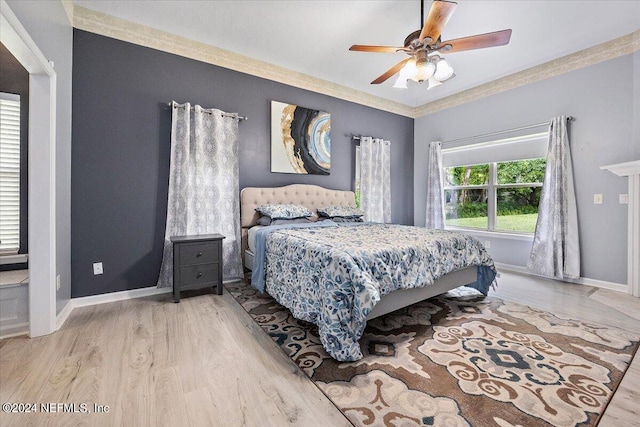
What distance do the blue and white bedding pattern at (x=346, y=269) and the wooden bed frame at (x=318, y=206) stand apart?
0.13 m

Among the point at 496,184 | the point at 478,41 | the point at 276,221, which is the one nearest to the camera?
the point at 478,41

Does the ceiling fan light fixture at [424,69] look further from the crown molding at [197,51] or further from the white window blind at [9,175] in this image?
the white window blind at [9,175]

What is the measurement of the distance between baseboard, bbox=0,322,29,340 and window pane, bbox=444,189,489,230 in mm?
5766

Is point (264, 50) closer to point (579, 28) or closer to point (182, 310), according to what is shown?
point (182, 310)

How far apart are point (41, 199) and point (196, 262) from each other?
134 centimetres

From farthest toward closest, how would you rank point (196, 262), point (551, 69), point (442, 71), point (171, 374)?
point (551, 69), point (196, 262), point (442, 71), point (171, 374)

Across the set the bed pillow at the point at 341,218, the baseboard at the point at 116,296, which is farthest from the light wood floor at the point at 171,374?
the bed pillow at the point at 341,218

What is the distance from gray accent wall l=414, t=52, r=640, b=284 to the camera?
10.3ft

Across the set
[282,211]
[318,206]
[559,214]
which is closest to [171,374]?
[282,211]

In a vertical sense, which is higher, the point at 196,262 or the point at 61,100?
the point at 61,100

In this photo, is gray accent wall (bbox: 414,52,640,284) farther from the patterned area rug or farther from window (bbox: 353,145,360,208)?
window (bbox: 353,145,360,208)

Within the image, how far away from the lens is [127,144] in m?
2.93

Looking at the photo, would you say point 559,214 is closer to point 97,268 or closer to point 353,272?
point 353,272

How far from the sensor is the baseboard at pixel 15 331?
2.02 meters
